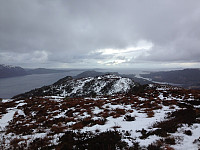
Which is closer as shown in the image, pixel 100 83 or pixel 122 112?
pixel 122 112

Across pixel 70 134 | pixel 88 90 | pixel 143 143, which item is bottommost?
pixel 88 90

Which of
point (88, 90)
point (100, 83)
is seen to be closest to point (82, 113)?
point (88, 90)

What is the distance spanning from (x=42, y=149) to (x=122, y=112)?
7.23m

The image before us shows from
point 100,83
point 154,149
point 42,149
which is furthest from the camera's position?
point 100,83

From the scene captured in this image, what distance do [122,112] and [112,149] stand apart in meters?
6.33

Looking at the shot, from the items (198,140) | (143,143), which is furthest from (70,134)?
(198,140)

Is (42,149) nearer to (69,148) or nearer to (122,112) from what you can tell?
(69,148)

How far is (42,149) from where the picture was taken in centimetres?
479

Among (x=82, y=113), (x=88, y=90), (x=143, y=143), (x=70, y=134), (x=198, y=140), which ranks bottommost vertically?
(x=88, y=90)

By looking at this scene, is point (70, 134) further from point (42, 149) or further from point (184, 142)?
point (184, 142)

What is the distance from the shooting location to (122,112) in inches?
404

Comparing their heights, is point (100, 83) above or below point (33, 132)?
below

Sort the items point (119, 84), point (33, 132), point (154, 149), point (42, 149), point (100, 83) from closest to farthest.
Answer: point (154, 149) → point (42, 149) → point (33, 132) → point (119, 84) → point (100, 83)

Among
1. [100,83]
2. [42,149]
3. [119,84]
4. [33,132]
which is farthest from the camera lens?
[100,83]
